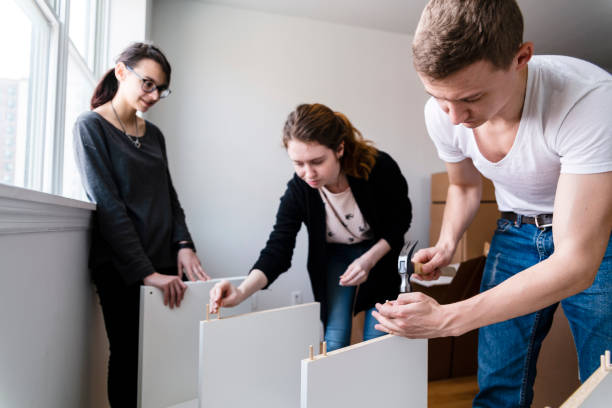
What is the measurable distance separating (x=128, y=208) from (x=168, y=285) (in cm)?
30

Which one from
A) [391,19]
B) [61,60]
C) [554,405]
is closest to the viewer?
[61,60]

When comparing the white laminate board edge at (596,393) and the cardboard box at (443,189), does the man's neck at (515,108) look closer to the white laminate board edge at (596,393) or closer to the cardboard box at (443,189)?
the white laminate board edge at (596,393)

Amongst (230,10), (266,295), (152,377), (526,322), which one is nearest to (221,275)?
(266,295)

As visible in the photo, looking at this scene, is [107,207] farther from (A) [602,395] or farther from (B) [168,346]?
(A) [602,395]

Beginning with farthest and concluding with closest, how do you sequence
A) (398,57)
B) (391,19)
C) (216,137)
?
1. (398,57)
2. (391,19)
3. (216,137)

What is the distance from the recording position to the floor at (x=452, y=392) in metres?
1.86

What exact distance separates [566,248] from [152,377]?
1.05 m

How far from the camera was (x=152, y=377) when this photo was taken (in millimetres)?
1099

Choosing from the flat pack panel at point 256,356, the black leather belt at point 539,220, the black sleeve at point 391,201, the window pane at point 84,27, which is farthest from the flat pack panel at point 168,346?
the window pane at point 84,27

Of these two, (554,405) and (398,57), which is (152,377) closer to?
(554,405)

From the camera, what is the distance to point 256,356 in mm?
892

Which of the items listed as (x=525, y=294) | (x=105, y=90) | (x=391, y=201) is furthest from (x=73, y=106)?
(x=525, y=294)

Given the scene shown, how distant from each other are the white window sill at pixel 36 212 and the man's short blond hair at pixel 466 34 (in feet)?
2.29

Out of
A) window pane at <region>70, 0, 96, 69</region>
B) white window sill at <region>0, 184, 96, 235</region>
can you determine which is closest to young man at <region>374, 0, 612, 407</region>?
white window sill at <region>0, 184, 96, 235</region>
